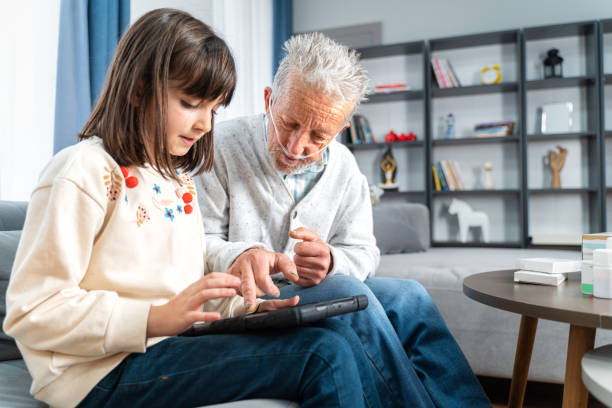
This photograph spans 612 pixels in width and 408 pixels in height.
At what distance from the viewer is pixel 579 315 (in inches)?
33.3

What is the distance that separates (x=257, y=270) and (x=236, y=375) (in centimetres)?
22

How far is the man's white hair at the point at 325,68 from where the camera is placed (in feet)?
3.92

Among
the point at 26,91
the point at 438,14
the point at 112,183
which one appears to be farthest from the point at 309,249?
the point at 438,14

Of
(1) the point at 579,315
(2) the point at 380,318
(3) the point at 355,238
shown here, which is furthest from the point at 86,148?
(1) the point at 579,315

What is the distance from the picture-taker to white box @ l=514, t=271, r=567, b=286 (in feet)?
3.69

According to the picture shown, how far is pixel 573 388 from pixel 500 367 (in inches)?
31.7

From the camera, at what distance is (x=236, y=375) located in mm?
750

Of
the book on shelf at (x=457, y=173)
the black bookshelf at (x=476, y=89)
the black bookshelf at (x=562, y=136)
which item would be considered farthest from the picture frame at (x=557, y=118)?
the book on shelf at (x=457, y=173)

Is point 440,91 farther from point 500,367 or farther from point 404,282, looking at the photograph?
point 404,282

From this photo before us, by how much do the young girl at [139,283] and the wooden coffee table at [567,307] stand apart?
35cm

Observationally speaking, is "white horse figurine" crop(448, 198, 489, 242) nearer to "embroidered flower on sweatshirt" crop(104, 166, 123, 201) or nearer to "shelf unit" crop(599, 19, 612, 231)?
"shelf unit" crop(599, 19, 612, 231)

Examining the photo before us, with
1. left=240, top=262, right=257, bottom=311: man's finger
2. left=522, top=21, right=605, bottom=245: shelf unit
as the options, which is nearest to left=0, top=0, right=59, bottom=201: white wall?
left=240, top=262, right=257, bottom=311: man's finger

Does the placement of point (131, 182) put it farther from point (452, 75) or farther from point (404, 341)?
point (452, 75)

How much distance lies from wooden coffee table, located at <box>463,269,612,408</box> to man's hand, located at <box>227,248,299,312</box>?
0.45m
